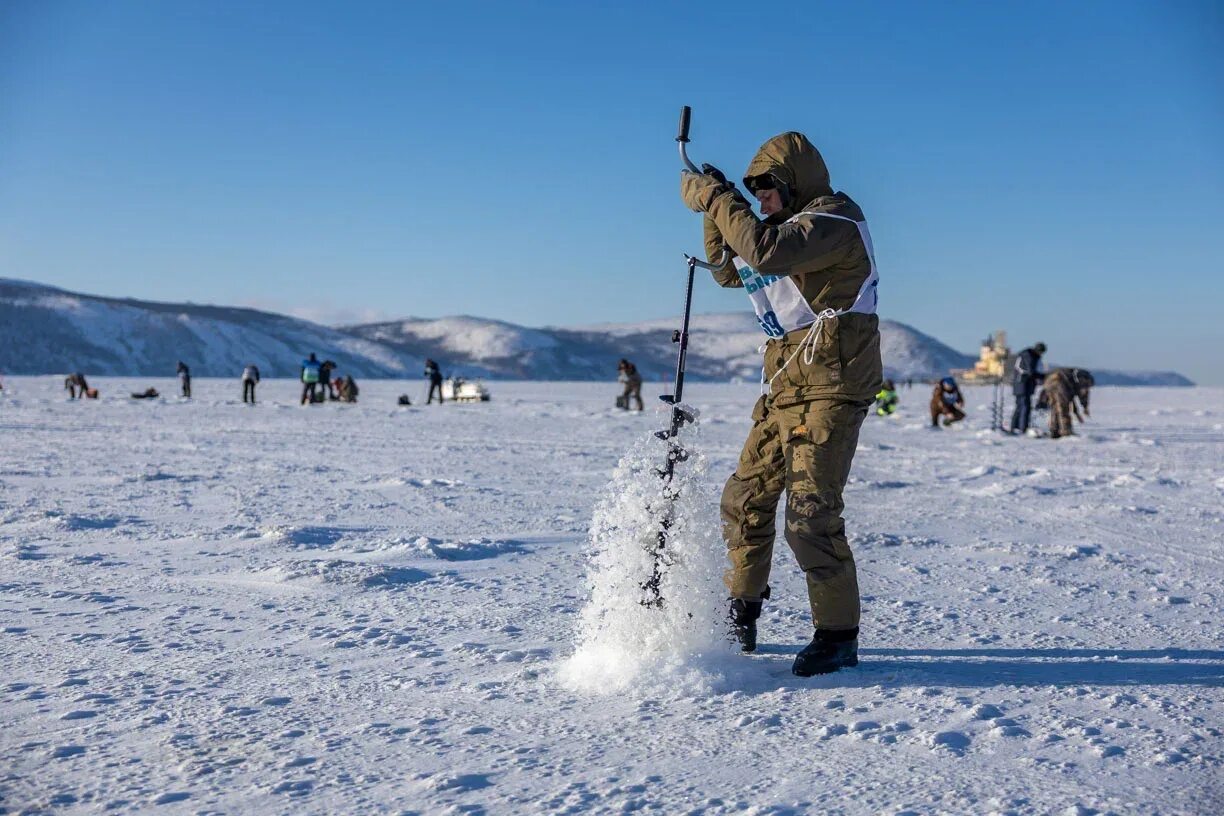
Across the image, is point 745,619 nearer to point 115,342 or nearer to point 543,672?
point 543,672

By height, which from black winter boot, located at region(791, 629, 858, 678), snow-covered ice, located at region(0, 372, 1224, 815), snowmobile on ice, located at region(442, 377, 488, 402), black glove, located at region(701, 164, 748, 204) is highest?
black glove, located at region(701, 164, 748, 204)

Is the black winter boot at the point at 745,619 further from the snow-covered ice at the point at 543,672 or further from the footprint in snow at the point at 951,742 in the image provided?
the footprint in snow at the point at 951,742

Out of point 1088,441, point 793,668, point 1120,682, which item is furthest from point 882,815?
point 1088,441

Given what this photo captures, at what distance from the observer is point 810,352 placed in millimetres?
3088

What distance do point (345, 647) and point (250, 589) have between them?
45.5 inches

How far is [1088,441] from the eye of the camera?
53.0 ft

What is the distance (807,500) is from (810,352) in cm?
47

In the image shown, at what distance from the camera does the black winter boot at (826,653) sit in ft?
9.97

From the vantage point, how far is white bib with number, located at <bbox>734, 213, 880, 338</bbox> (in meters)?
3.08

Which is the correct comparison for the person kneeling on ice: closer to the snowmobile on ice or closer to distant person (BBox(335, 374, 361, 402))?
distant person (BBox(335, 374, 361, 402))

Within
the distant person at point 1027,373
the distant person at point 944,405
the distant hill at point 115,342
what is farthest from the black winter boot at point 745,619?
the distant hill at point 115,342

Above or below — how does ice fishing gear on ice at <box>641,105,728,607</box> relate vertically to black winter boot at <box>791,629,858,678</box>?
above

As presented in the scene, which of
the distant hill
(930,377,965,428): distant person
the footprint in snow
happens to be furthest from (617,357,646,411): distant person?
the distant hill

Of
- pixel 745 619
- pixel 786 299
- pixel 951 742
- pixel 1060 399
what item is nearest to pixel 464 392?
pixel 1060 399
